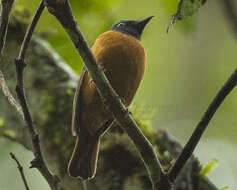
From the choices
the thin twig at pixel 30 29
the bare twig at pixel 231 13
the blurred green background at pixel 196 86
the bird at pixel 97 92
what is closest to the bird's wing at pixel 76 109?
the bird at pixel 97 92

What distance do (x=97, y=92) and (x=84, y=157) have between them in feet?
1.70

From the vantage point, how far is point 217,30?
32.9 ft

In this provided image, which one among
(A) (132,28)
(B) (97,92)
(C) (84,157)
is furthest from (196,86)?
(C) (84,157)

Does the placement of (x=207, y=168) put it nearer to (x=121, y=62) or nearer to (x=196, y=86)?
(x=121, y=62)

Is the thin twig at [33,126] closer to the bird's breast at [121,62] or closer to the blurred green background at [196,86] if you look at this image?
the bird's breast at [121,62]

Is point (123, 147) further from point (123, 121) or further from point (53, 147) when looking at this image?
point (123, 121)

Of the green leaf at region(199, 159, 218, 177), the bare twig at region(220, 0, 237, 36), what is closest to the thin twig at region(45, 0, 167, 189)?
the bare twig at region(220, 0, 237, 36)

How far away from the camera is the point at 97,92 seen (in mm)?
3072

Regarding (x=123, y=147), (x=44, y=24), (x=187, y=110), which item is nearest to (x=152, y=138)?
(x=123, y=147)

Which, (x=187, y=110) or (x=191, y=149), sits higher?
(x=191, y=149)

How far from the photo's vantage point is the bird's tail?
2537mm

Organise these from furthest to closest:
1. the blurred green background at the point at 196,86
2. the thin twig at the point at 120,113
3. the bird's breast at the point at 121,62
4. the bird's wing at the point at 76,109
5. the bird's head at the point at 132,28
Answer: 1. the blurred green background at the point at 196,86
2. the bird's head at the point at 132,28
3. the bird's breast at the point at 121,62
4. the bird's wing at the point at 76,109
5. the thin twig at the point at 120,113

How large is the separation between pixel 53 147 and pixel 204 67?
685 cm

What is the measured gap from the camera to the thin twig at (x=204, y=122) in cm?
174
